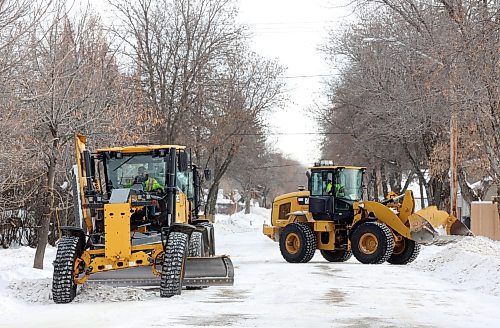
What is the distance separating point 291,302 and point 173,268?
2.03 meters

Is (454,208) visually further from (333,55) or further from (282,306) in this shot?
(282,306)

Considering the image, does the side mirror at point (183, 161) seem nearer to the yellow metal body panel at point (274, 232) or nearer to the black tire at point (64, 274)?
the black tire at point (64, 274)

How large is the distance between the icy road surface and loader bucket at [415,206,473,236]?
7830 mm

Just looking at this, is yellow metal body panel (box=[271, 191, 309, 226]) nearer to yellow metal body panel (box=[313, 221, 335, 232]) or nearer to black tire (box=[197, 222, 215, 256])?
yellow metal body panel (box=[313, 221, 335, 232])

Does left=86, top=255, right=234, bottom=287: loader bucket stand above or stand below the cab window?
below

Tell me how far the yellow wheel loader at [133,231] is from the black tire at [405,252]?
8.50m

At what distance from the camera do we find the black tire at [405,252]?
2372 centimetres

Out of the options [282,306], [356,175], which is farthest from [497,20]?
[356,175]

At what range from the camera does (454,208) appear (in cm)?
3456

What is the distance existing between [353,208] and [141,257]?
35.7 ft

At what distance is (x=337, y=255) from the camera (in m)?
25.4

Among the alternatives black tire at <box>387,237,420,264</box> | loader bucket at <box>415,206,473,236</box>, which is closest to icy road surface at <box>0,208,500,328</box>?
black tire at <box>387,237,420,264</box>

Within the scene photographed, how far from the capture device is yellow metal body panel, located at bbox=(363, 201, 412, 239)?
75.5 ft

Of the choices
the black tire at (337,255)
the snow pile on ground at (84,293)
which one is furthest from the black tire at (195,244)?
the black tire at (337,255)
